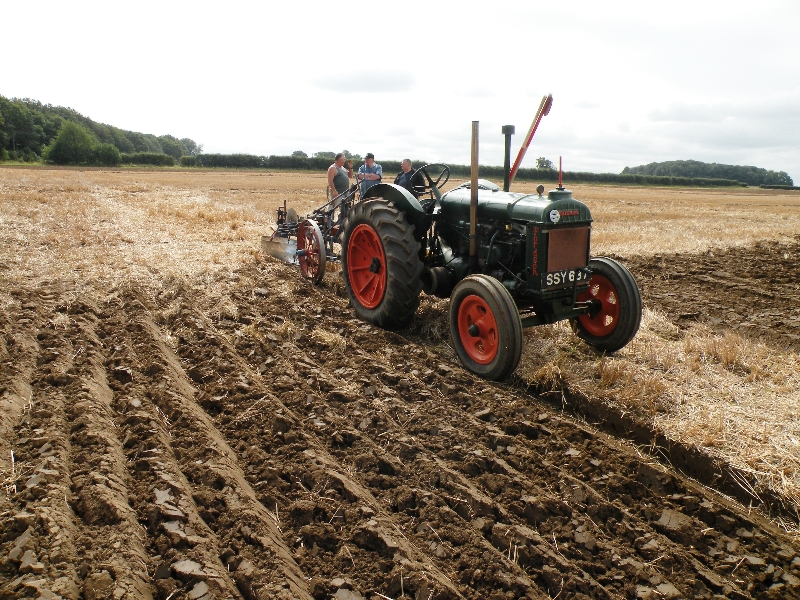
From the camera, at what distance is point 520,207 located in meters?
4.88

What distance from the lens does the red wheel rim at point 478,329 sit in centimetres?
455

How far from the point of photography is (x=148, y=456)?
3266 millimetres

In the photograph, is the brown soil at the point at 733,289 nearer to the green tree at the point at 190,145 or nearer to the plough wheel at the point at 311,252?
the plough wheel at the point at 311,252

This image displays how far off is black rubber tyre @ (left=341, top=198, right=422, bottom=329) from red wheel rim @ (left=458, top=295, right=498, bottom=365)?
0.72 meters

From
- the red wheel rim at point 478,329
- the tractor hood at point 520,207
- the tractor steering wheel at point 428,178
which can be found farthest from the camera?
the tractor steering wheel at point 428,178

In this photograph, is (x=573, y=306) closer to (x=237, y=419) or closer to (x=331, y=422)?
(x=331, y=422)

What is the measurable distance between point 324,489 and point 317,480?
0.08m

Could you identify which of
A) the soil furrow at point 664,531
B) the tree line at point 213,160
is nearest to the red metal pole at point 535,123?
the soil furrow at point 664,531

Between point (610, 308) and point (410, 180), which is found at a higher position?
point (410, 180)

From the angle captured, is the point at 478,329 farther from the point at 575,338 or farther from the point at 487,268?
the point at 575,338

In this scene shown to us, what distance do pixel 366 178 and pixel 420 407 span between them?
451 cm

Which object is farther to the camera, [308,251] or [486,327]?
[308,251]

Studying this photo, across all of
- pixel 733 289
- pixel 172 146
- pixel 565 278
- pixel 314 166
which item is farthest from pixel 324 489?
pixel 172 146

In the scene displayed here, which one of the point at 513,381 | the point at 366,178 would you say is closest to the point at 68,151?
the point at 366,178
